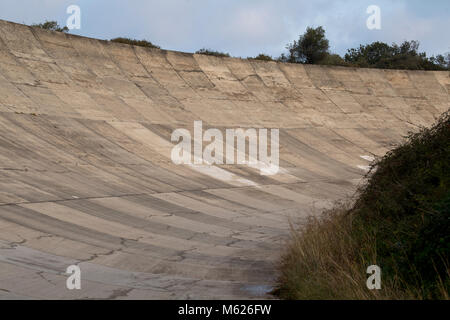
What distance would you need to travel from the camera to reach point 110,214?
1590 cm

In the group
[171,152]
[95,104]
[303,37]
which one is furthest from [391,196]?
[303,37]

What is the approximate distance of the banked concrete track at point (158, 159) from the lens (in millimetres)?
10891

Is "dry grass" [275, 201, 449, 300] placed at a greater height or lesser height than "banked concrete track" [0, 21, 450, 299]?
lesser

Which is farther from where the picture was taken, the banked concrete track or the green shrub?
the banked concrete track

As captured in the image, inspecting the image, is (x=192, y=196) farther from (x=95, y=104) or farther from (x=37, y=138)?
(x=95, y=104)

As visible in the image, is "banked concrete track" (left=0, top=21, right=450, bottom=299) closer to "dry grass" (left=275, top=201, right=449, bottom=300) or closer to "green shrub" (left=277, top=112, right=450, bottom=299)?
"dry grass" (left=275, top=201, right=449, bottom=300)

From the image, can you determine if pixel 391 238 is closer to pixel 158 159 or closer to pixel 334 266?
pixel 334 266

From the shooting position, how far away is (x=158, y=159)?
77.9 feet

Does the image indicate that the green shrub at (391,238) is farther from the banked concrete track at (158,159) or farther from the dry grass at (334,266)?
the banked concrete track at (158,159)

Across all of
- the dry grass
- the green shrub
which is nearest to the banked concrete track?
the dry grass

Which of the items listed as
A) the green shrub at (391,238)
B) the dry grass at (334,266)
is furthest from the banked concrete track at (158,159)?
the green shrub at (391,238)

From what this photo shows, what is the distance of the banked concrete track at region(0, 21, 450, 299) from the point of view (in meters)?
10.9

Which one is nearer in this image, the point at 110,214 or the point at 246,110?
the point at 110,214

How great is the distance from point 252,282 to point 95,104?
1823cm
